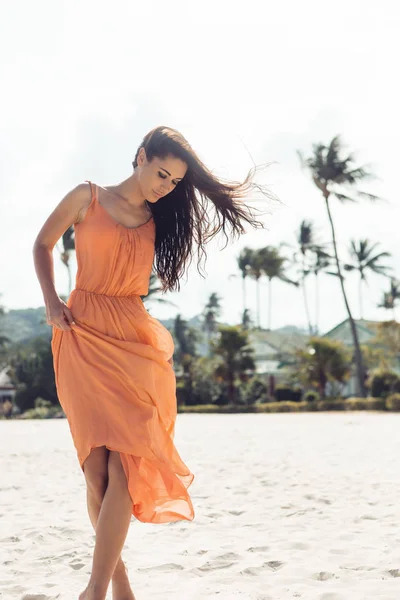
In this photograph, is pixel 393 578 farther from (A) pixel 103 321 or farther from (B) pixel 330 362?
(B) pixel 330 362

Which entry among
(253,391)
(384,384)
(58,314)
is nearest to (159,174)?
(58,314)

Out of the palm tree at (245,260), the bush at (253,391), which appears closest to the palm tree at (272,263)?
the palm tree at (245,260)

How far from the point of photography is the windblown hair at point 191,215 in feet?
9.61

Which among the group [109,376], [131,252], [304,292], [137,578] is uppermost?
[304,292]

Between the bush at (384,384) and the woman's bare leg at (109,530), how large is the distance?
29132 mm

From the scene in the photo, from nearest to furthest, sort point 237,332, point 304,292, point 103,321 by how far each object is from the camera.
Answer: point 103,321
point 237,332
point 304,292

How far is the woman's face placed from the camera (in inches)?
107

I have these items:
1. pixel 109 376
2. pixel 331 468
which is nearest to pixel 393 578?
pixel 109 376

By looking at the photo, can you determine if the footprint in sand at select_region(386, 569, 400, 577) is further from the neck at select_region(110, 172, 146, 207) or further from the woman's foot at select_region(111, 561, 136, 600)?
the neck at select_region(110, 172, 146, 207)

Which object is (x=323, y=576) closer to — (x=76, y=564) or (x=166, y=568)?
(x=166, y=568)

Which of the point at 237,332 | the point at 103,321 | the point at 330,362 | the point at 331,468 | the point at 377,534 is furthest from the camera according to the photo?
the point at 237,332

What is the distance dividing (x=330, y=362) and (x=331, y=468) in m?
24.7

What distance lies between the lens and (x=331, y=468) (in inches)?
317

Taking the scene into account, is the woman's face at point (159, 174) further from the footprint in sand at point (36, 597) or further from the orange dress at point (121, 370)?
the footprint in sand at point (36, 597)
